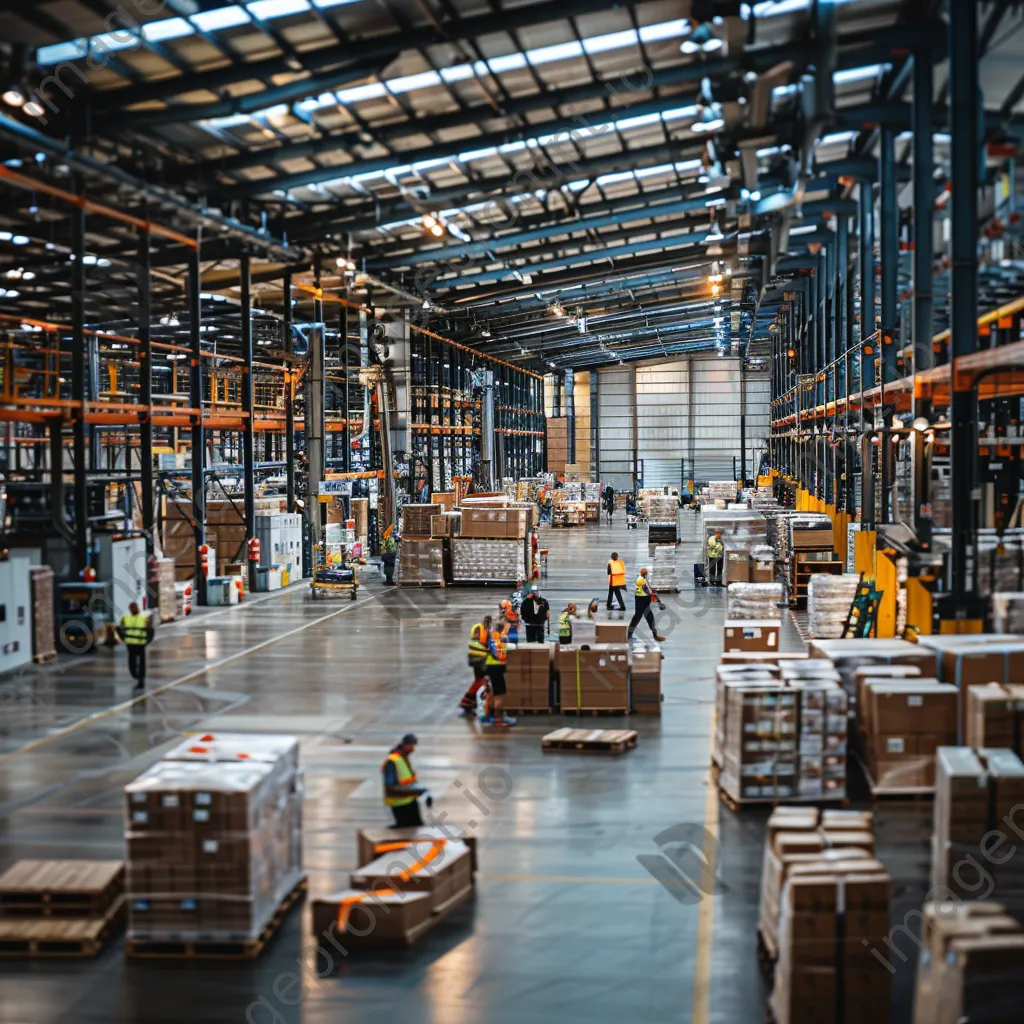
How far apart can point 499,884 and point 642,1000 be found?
207 cm

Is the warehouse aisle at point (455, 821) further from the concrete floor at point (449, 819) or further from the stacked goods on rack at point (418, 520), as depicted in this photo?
the stacked goods on rack at point (418, 520)

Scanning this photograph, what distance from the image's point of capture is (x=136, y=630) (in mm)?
16500

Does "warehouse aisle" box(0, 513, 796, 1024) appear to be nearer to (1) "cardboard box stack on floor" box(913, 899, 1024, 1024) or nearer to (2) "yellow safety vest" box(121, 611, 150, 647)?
(2) "yellow safety vest" box(121, 611, 150, 647)

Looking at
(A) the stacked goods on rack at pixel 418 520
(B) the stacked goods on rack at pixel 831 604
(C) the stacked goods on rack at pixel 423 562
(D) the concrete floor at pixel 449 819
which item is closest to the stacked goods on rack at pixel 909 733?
(D) the concrete floor at pixel 449 819

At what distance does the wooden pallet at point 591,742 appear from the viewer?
42.9 feet

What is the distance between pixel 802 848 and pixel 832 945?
920mm

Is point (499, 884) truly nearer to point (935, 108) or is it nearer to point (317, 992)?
point (317, 992)

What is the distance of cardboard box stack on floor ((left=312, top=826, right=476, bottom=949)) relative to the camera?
800 centimetres

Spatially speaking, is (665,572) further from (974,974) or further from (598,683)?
(974,974)

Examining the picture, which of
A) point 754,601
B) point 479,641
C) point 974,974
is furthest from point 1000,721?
point 754,601

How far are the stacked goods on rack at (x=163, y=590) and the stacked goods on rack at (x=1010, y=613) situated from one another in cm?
1478

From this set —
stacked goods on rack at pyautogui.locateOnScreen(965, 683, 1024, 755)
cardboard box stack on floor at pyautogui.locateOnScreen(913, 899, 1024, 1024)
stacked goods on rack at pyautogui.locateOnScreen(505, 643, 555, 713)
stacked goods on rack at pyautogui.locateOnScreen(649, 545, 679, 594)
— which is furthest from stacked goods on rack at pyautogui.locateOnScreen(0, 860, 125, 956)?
stacked goods on rack at pyautogui.locateOnScreen(649, 545, 679, 594)

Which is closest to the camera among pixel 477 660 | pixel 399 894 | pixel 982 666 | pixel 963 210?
pixel 399 894

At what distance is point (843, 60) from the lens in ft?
60.7
